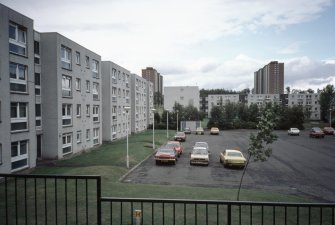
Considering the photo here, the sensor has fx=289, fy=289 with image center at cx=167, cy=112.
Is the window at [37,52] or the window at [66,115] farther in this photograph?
the window at [66,115]

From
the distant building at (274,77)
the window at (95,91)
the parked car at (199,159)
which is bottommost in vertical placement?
the parked car at (199,159)

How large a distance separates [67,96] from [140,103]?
114ft

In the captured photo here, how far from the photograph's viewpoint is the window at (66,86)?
27.9 m

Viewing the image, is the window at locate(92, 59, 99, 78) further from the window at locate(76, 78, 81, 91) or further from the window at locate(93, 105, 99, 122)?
the window at locate(76, 78, 81, 91)

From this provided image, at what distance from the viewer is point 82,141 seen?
31672 mm

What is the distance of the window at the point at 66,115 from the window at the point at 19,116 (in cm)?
680

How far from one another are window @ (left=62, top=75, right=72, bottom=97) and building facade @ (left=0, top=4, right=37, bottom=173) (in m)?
6.41

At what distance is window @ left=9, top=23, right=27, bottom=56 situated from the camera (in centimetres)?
1970

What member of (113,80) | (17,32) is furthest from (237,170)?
(113,80)

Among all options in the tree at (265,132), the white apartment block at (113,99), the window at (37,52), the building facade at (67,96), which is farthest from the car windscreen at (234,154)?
the window at (37,52)

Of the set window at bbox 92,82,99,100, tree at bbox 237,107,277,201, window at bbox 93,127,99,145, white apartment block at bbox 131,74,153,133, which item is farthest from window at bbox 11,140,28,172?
white apartment block at bbox 131,74,153,133

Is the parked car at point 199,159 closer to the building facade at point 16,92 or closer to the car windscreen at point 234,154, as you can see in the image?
the car windscreen at point 234,154

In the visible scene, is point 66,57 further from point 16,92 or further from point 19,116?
point 19,116

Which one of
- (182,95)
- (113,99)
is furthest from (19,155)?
(182,95)
